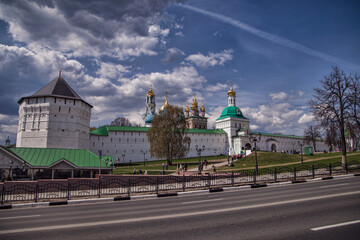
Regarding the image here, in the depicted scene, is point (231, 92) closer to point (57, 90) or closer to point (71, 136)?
point (71, 136)

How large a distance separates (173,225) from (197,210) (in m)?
2.42

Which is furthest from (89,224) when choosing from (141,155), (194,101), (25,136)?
(194,101)

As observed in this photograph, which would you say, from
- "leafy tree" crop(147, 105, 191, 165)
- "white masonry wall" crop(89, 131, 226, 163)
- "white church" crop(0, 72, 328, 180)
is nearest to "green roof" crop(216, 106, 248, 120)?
"white church" crop(0, 72, 328, 180)

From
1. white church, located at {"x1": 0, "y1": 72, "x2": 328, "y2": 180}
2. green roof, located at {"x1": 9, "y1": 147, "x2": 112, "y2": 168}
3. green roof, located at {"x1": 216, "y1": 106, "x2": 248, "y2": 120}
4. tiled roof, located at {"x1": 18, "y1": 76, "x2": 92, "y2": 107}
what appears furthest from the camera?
green roof, located at {"x1": 216, "y1": 106, "x2": 248, "y2": 120}

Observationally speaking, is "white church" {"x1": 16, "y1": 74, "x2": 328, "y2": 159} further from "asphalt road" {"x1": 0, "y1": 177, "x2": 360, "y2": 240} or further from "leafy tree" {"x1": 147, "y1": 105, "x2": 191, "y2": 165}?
"asphalt road" {"x1": 0, "y1": 177, "x2": 360, "y2": 240}

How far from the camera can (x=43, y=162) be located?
27.8 metres

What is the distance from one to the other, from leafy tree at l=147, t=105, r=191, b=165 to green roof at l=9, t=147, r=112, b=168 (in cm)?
1441

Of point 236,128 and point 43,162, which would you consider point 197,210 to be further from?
point 236,128

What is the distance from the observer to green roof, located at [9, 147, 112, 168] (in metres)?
27.7

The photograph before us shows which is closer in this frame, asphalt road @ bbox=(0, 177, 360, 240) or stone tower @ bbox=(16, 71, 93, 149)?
asphalt road @ bbox=(0, 177, 360, 240)

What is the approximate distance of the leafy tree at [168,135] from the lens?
4384 centimetres

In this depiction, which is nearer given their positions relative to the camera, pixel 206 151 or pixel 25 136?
pixel 25 136

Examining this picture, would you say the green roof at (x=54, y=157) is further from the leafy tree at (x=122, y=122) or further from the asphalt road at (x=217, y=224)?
the leafy tree at (x=122, y=122)

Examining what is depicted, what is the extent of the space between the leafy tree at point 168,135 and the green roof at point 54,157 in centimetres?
1441
